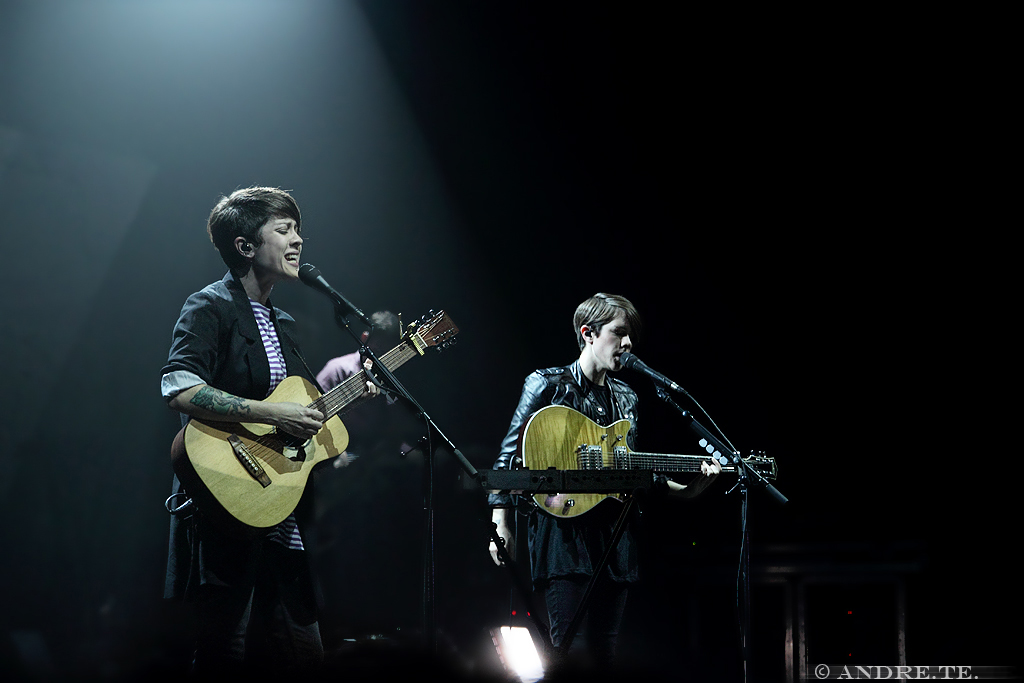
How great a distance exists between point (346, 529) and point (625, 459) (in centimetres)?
145

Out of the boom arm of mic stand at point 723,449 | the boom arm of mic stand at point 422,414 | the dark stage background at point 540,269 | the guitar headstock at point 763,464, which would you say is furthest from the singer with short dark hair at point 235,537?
the guitar headstock at point 763,464

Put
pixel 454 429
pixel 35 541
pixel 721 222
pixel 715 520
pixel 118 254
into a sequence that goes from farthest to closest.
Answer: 1. pixel 721 222
2. pixel 715 520
3. pixel 454 429
4. pixel 118 254
5. pixel 35 541

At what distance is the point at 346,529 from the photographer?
3871 millimetres

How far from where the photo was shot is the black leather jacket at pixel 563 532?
3.07m

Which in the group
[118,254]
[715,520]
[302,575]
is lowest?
[302,575]

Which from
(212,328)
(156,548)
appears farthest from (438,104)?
(156,548)

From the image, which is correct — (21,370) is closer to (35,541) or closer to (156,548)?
(35,541)

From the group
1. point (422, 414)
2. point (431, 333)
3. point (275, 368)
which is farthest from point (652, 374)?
point (275, 368)

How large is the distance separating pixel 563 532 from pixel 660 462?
19.9 inches

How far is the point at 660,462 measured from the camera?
10.8 feet

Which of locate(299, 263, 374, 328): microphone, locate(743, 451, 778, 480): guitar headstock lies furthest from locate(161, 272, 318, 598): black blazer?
locate(743, 451, 778, 480): guitar headstock

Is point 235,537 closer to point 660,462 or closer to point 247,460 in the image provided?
point 247,460

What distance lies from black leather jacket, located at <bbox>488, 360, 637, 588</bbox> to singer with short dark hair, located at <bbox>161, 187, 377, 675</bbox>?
0.71 metres

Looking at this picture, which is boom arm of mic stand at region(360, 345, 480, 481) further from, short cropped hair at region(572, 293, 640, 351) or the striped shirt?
short cropped hair at region(572, 293, 640, 351)
